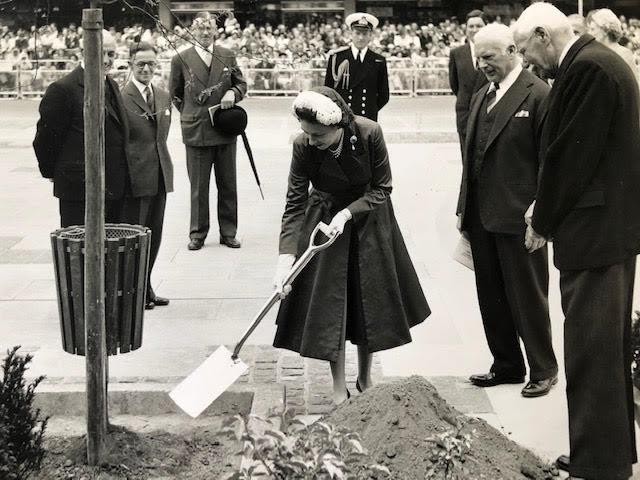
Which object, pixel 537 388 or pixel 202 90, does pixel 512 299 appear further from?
pixel 202 90

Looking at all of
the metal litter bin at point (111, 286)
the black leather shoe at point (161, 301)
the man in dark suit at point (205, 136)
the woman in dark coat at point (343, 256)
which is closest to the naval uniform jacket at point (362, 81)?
the man in dark suit at point (205, 136)

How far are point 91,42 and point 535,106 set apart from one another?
2556mm

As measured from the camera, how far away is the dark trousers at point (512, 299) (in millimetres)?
6602

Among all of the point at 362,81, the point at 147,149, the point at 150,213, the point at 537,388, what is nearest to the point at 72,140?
the point at 147,149

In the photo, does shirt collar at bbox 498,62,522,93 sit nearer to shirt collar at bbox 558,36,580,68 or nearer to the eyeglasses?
shirt collar at bbox 558,36,580,68

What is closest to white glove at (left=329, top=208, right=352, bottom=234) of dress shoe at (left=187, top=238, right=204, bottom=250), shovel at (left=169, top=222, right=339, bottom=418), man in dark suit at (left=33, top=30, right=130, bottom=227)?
shovel at (left=169, top=222, right=339, bottom=418)

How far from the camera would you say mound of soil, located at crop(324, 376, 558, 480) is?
16.1ft

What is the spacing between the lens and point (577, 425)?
5.19 metres

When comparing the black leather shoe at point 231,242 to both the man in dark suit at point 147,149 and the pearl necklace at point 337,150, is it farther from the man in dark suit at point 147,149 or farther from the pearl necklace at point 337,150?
the pearl necklace at point 337,150

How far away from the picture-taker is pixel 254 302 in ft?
29.7

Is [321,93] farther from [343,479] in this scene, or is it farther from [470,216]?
[343,479]

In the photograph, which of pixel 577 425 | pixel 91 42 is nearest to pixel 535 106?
pixel 577 425

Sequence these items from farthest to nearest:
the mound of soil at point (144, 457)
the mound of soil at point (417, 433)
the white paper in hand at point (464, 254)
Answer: the white paper in hand at point (464, 254)
the mound of soil at point (144, 457)
the mound of soil at point (417, 433)

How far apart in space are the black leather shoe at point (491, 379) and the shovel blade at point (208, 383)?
184 centimetres
